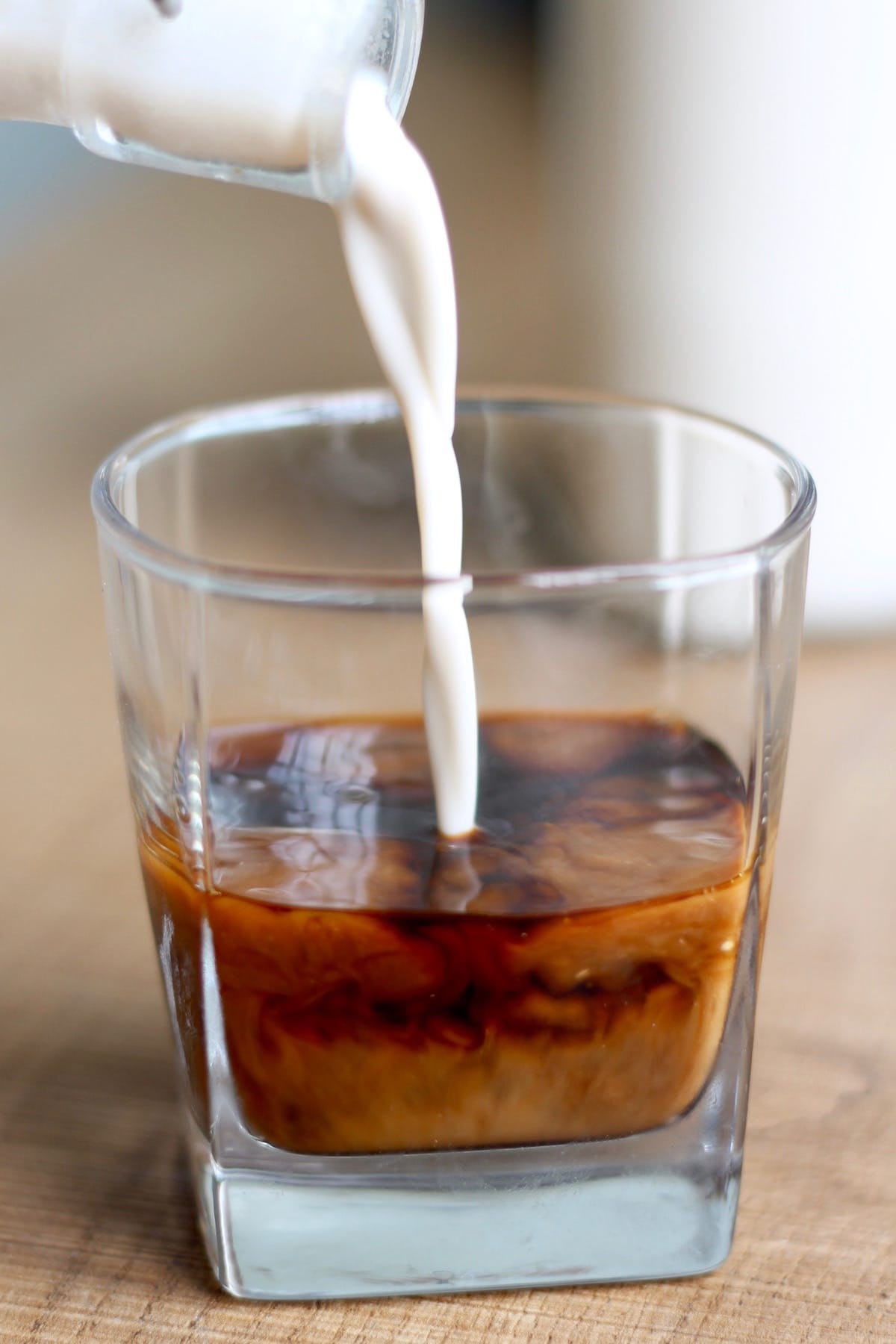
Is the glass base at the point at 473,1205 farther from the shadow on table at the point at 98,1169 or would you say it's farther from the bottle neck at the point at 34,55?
the bottle neck at the point at 34,55

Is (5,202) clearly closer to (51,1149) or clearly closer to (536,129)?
(536,129)

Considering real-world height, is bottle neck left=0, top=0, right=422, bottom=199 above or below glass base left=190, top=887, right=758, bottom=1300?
above

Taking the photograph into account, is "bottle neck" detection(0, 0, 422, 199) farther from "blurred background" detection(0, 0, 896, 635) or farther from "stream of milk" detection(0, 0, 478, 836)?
"blurred background" detection(0, 0, 896, 635)

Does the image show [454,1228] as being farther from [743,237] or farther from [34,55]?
[743,237]

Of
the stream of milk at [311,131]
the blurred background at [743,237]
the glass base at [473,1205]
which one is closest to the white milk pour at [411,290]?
the stream of milk at [311,131]

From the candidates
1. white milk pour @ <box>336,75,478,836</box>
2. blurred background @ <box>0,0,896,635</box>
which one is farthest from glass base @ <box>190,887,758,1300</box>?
blurred background @ <box>0,0,896,635</box>

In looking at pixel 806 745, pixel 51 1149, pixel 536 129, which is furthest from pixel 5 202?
pixel 51 1149

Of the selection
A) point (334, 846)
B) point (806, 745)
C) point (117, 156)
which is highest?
point (117, 156)
